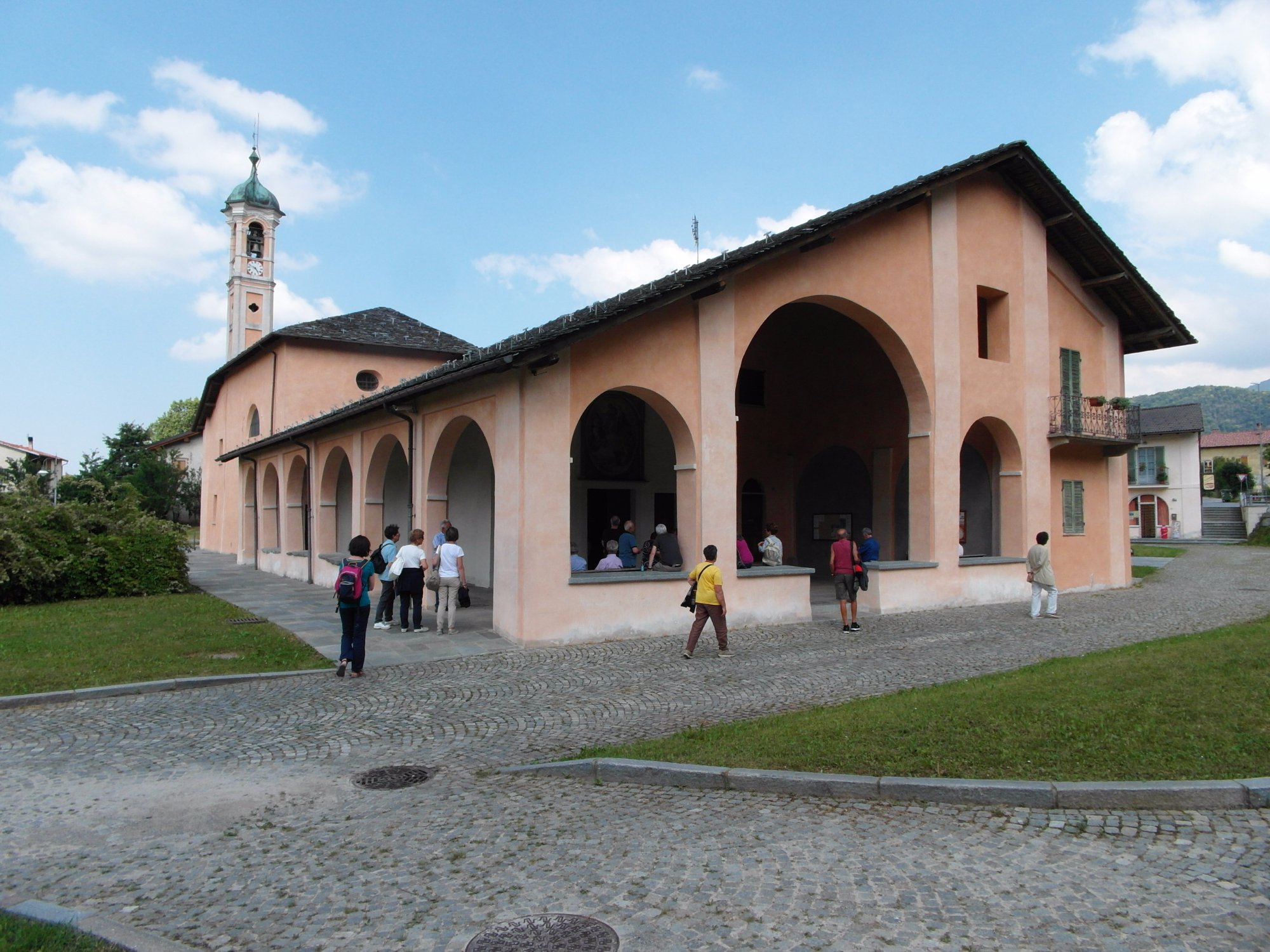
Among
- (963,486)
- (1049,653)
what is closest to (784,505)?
(963,486)

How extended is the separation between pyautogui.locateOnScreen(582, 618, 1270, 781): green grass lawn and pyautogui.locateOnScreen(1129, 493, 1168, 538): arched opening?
4413cm

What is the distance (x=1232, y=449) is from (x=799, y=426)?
64946 millimetres

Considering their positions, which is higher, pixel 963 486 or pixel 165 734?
pixel 963 486

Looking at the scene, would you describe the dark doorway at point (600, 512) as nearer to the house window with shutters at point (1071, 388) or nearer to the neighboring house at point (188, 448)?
the house window with shutters at point (1071, 388)

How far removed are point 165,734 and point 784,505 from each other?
52.4ft

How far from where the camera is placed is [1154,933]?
3.53 meters

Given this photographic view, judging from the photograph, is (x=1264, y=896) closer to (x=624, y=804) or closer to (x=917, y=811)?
(x=917, y=811)

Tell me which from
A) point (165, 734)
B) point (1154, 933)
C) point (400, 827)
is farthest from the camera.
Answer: point (165, 734)

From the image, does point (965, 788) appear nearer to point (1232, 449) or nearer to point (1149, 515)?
point (1149, 515)

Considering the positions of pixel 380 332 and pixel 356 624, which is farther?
pixel 380 332

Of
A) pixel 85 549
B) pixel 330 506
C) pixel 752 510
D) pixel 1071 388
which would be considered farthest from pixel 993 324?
pixel 85 549

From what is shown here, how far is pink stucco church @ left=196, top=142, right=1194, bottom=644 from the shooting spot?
466 inches

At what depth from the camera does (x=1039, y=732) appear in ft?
20.1

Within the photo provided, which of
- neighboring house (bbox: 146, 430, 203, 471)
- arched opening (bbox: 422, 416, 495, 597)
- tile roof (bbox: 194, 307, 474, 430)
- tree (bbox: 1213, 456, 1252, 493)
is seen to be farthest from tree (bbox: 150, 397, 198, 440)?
tree (bbox: 1213, 456, 1252, 493)
